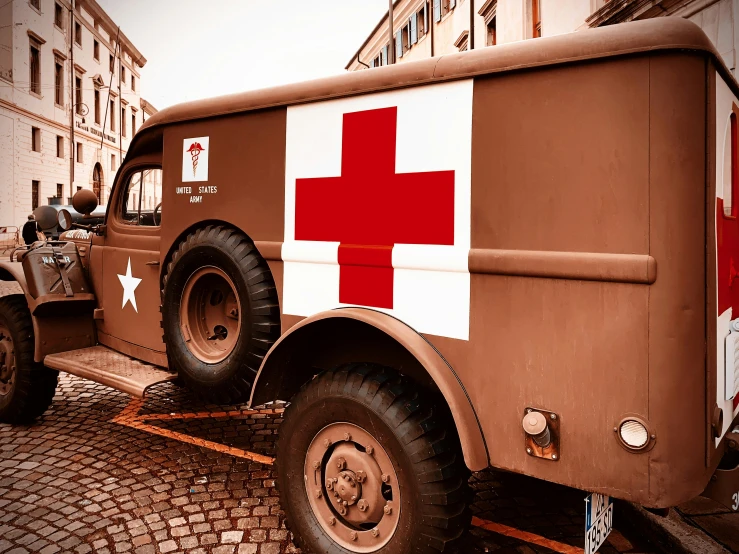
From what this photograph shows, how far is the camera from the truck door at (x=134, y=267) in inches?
149

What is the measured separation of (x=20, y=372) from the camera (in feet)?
13.9

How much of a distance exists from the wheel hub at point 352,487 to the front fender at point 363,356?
1.20 ft

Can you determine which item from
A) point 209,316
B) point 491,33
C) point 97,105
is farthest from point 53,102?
point 209,316

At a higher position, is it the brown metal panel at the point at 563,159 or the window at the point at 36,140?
the window at the point at 36,140

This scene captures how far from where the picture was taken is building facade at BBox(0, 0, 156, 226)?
2698 cm

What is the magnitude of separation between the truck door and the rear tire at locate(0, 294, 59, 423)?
50 cm

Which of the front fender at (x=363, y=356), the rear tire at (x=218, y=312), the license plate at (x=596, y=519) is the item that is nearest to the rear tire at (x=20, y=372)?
the rear tire at (x=218, y=312)

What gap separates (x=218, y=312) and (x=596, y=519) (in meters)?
2.22

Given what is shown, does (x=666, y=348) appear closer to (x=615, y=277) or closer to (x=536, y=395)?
(x=615, y=277)

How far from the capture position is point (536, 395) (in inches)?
78.2

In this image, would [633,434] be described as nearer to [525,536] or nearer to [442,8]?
[525,536]

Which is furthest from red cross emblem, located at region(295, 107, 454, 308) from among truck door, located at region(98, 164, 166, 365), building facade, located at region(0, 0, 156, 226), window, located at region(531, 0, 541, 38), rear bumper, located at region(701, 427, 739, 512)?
building facade, located at region(0, 0, 156, 226)

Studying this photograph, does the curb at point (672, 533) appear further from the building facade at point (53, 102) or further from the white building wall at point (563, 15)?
the building facade at point (53, 102)

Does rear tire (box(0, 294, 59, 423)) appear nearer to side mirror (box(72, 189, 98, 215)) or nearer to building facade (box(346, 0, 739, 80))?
side mirror (box(72, 189, 98, 215))
